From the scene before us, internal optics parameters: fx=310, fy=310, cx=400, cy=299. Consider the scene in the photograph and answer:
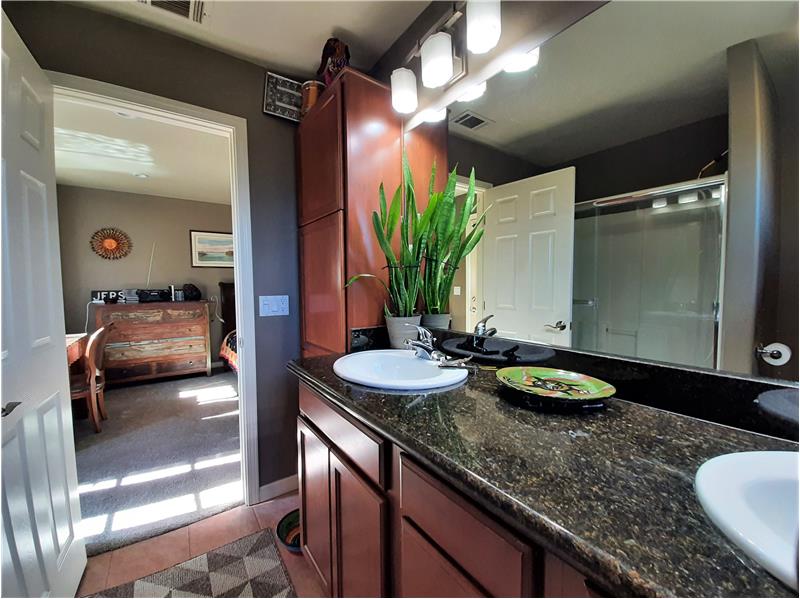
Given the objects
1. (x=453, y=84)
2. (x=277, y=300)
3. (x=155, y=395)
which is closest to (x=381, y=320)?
(x=277, y=300)

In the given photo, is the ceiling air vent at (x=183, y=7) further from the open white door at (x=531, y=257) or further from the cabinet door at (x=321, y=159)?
the open white door at (x=531, y=257)

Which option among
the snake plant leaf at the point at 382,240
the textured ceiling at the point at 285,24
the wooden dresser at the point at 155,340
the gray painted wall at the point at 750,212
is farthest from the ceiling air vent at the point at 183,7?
the wooden dresser at the point at 155,340

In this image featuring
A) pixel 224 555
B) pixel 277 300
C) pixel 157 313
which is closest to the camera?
pixel 224 555

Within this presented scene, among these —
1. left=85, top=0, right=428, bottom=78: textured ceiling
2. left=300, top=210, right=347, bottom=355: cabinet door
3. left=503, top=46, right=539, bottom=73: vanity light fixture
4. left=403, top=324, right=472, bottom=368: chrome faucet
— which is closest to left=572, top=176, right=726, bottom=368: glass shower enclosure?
left=403, top=324, right=472, bottom=368: chrome faucet

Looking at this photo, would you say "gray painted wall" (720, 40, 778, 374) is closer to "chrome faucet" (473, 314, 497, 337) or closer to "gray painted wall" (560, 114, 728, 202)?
"gray painted wall" (560, 114, 728, 202)

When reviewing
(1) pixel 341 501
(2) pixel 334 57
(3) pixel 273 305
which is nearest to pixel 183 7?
(2) pixel 334 57

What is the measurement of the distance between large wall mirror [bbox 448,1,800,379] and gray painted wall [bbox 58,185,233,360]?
4678 mm

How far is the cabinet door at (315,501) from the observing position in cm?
102

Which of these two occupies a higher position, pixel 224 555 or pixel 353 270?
pixel 353 270

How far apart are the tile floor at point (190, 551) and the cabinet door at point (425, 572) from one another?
857mm

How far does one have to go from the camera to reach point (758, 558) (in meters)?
0.32

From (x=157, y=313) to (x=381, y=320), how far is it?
12.2ft

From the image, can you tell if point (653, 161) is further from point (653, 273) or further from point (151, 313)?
point (151, 313)

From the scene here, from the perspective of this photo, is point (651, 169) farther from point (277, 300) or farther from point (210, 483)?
point (210, 483)
